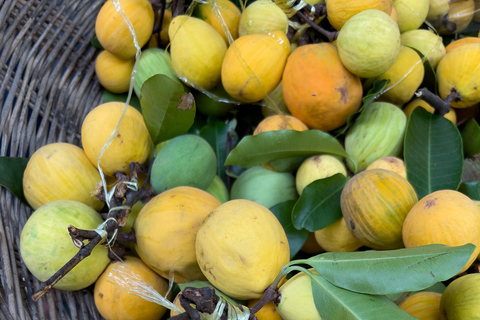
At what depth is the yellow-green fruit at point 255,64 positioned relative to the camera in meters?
1.12

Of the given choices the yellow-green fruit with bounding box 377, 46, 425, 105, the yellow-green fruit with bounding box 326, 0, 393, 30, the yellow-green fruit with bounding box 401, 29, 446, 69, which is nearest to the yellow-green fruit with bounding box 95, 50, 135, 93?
the yellow-green fruit with bounding box 326, 0, 393, 30

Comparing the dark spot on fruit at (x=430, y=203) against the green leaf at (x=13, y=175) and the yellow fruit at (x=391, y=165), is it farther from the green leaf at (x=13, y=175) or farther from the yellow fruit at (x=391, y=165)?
the green leaf at (x=13, y=175)

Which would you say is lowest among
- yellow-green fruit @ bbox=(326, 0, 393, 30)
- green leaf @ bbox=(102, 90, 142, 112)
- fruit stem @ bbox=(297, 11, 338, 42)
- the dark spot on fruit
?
the dark spot on fruit

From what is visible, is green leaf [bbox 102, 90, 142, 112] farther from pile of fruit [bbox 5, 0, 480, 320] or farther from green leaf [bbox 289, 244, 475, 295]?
green leaf [bbox 289, 244, 475, 295]

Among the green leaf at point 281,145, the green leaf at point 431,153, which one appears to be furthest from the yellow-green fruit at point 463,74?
the green leaf at point 281,145

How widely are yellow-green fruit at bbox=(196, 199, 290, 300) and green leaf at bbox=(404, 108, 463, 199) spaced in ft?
1.48

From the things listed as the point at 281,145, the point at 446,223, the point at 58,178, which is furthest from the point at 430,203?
the point at 58,178

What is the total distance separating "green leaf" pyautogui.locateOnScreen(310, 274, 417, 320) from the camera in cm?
68

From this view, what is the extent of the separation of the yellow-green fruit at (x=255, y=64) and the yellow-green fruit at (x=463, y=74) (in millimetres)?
468

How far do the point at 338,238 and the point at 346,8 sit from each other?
61 cm

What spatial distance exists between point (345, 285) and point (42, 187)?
0.77 metres

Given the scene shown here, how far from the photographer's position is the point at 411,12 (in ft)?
4.22

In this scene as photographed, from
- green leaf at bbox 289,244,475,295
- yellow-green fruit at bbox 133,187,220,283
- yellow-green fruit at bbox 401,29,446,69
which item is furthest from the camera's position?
yellow-green fruit at bbox 401,29,446,69

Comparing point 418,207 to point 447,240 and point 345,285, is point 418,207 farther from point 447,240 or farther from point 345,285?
point 345,285
